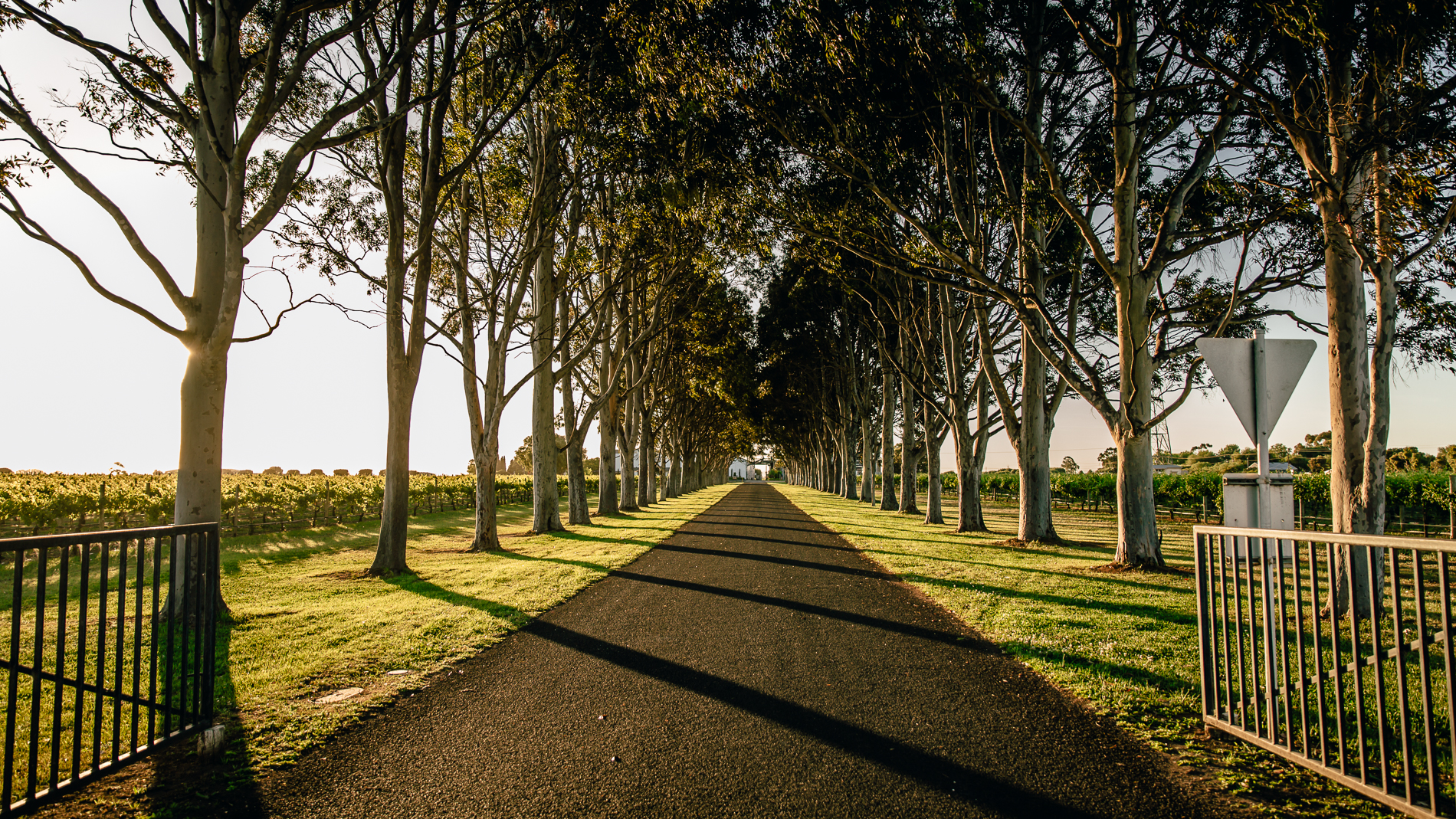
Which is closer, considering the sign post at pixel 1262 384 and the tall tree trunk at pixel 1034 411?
the sign post at pixel 1262 384

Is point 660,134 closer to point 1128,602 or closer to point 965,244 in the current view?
point 965,244

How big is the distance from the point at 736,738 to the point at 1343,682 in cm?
335

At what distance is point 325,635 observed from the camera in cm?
645

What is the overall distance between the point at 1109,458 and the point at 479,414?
57446 millimetres

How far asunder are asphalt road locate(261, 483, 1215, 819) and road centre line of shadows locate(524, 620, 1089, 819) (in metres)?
0.01

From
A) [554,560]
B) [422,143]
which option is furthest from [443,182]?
[554,560]

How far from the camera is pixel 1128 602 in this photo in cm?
801

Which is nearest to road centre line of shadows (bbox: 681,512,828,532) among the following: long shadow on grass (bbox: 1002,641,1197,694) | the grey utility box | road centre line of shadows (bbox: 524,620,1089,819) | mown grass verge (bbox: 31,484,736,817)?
mown grass verge (bbox: 31,484,736,817)

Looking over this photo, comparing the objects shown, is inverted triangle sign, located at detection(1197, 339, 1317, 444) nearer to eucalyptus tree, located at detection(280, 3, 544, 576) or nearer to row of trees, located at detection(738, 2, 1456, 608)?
row of trees, located at detection(738, 2, 1456, 608)

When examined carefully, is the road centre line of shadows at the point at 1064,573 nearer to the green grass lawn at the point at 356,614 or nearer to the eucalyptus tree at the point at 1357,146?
the eucalyptus tree at the point at 1357,146

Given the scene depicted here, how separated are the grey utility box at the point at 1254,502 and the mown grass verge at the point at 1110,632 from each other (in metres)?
1.24

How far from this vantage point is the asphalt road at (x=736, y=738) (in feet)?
10.1

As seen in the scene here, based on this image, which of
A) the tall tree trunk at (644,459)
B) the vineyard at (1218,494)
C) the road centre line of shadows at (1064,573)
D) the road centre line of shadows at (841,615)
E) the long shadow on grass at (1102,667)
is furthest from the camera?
the tall tree trunk at (644,459)

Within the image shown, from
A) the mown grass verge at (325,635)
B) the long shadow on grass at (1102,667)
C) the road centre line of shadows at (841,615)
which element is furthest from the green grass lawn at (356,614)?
the long shadow on grass at (1102,667)
